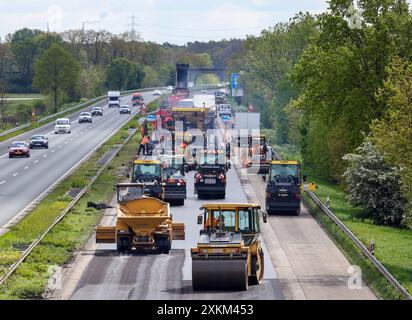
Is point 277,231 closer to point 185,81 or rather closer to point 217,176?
point 217,176

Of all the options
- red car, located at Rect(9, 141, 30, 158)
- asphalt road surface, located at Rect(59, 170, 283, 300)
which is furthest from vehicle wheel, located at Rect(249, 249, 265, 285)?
red car, located at Rect(9, 141, 30, 158)

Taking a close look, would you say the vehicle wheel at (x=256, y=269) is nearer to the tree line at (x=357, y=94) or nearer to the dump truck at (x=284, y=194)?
the tree line at (x=357, y=94)

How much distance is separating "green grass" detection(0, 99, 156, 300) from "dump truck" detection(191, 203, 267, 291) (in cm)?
478

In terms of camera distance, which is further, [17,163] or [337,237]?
[17,163]

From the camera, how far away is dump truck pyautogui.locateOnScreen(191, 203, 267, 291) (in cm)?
3191

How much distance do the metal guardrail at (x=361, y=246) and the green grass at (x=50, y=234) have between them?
10.4 m

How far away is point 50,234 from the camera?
45.9 metres

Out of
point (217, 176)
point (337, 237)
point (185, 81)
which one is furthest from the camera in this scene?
point (185, 81)

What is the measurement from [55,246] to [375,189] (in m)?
18.4

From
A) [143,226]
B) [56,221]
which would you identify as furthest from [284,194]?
[143,226]

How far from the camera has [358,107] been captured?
219 ft

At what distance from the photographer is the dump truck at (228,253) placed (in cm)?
3191
